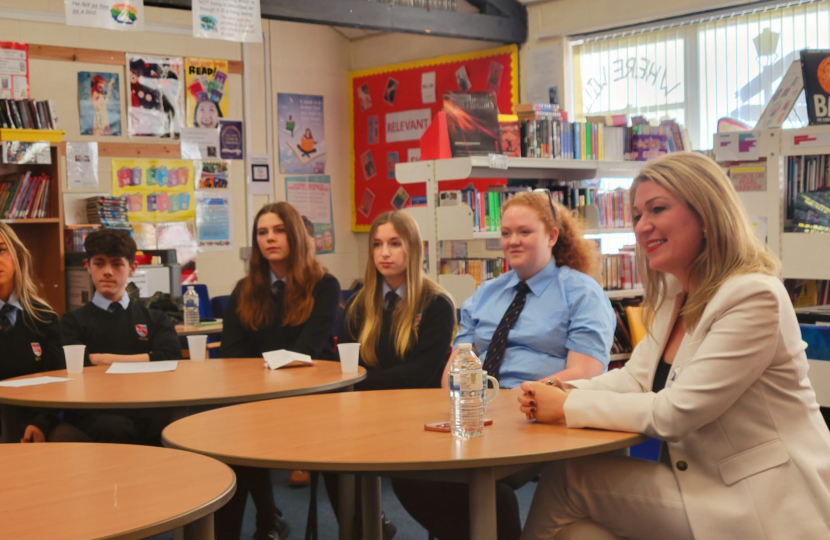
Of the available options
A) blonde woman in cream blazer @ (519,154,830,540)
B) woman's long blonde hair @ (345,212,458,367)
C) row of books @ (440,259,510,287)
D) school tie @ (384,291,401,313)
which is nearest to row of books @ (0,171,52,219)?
row of books @ (440,259,510,287)

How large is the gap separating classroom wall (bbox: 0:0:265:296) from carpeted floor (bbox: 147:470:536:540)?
349 cm

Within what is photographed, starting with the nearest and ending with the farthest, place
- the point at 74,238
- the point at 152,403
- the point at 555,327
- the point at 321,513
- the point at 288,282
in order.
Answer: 1. the point at 152,403
2. the point at 555,327
3. the point at 288,282
4. the point at 321,513
5. the point at 74,238

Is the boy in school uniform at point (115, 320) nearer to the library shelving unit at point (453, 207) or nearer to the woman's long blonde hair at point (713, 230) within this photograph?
the library shelving unit at point (453, 207)

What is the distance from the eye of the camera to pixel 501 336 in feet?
9.46

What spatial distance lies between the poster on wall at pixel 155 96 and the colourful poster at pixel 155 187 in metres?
0.25

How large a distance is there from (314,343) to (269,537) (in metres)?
0.78

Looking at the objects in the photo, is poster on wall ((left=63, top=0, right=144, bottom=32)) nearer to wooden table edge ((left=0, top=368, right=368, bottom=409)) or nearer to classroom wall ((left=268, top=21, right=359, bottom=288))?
wooden table edge ((left=0, top=368, right=368, bottom=409))

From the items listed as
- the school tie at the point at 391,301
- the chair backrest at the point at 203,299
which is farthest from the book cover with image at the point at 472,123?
the chair backrest at the point at 203,299

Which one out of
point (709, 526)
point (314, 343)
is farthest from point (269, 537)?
point (709, 526)

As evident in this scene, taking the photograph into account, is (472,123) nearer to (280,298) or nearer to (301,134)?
(280,298)

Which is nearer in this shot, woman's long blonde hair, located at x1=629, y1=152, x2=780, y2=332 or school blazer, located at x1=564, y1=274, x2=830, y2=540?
school blazer, located at x1=564, y1=274, x2=830, y2=540

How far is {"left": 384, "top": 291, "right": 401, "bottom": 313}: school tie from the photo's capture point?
3328 mm

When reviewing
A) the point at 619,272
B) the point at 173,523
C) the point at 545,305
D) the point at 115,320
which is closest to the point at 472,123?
the point at 619,272

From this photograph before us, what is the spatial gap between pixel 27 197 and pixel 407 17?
308 cm
